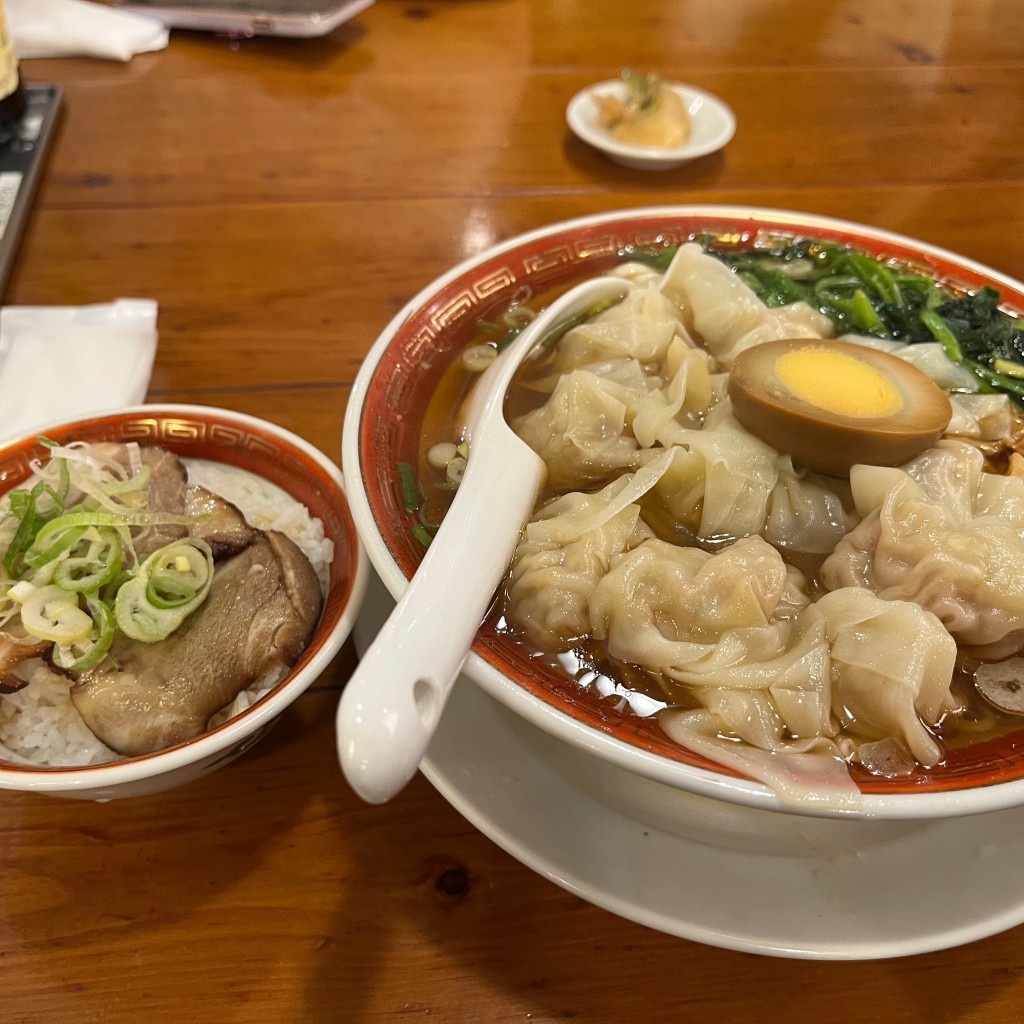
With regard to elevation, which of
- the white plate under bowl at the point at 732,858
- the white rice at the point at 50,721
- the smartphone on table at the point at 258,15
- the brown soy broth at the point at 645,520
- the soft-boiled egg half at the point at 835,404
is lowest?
the white plate under bowl at the point at 732,858

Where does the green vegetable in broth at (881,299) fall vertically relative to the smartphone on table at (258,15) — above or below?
below

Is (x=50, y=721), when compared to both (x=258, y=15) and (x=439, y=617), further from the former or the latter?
(x=258, y=15)

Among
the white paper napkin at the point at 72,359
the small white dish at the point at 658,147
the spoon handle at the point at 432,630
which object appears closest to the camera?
the spoon handle at the point at 432,630

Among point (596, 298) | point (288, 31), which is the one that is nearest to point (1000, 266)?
point (596, 298)

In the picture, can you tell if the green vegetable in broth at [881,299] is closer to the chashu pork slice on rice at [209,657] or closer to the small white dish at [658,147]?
the small white dish at [658,147]

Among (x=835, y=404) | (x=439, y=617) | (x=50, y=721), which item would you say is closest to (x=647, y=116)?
(x=835, y=404)

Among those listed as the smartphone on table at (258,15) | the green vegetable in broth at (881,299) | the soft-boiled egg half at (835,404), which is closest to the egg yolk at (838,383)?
the soft-boiled egg half at (835,404)

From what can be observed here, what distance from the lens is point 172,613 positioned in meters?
1.19

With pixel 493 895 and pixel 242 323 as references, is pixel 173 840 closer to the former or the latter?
pixel 493 895

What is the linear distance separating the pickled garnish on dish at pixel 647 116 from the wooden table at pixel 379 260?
107mm

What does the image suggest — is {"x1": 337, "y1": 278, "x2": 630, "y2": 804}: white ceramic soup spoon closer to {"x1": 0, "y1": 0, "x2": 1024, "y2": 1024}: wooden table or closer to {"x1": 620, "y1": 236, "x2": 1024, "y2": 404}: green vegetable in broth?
{"x1": 0, "y1": 0, "x2": 1024, "y2": 1024}: wooden table

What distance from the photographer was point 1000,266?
2244 mm

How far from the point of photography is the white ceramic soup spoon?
2.43ft

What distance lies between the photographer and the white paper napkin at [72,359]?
1775mm
